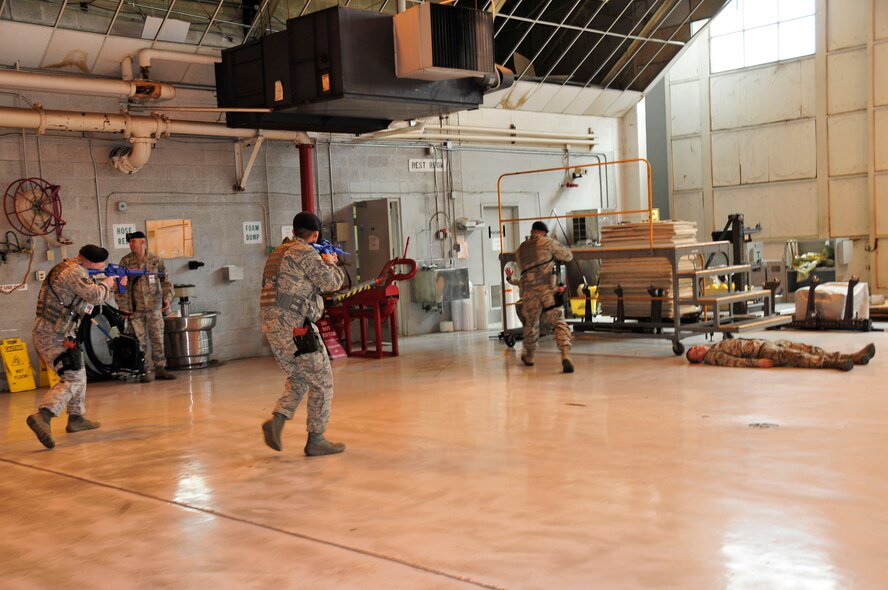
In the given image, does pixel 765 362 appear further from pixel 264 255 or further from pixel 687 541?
pixel 264 255

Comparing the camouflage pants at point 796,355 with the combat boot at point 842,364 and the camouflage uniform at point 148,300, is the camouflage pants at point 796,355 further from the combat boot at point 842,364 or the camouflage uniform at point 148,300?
the camouflage uniform at point 148,300

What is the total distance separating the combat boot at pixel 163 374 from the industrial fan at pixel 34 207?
2037 millimetres

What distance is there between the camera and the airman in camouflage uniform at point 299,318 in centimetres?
660

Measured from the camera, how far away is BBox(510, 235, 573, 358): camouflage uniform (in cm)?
1049

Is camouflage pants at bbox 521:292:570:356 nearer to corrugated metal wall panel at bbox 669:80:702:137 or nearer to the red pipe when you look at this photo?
the red pipe

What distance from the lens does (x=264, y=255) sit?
1377cm

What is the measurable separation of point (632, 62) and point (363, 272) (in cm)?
754

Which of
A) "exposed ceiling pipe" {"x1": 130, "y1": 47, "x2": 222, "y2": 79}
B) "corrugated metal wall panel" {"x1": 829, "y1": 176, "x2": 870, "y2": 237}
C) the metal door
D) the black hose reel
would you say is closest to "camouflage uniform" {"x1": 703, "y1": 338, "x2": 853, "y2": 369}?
the metal door

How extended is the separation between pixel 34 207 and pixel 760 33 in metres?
16.1

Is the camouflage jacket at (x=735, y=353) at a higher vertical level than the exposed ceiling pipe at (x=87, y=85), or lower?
lower

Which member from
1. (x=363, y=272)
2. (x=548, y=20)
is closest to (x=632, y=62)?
(x=548, y=20)

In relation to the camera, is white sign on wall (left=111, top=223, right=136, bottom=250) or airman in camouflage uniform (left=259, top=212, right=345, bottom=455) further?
white sign on wall (left=111, top=223, right=136, bottom=250)

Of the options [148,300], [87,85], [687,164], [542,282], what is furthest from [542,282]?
[687,164]

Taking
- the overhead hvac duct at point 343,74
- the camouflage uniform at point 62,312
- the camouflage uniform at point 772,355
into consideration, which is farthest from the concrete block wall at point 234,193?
the camouflage uniform at point 772,355
